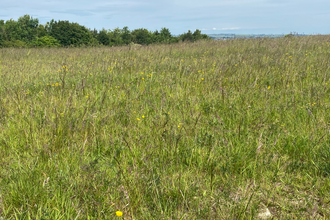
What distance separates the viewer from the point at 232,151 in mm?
2006

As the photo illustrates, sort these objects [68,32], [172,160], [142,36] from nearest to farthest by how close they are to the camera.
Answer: [172,160], [68,32], [142,36]

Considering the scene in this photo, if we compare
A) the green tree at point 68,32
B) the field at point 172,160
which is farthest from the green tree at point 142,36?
the field at point 172,160

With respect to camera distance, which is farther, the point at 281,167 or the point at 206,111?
the point at 206,111

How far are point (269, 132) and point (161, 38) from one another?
51898 millimetres

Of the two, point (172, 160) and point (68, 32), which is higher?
point (68, 32)

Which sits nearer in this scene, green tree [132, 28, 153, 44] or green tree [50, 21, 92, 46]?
green tree [50, 21, 92, 46]

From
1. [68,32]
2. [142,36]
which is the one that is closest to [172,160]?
[68,32]

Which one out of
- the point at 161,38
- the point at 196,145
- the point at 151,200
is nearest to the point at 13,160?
the point at 151,200

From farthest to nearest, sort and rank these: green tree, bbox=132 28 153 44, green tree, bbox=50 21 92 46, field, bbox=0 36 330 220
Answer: green tree, bbox=132 28 153 44
green tree, bbox=50 21 92 46
field, bbox=0 36 330 220

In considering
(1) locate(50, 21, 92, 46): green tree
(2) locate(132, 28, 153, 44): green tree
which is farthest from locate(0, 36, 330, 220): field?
(2) locate(132, 28, 153, 44): green tree

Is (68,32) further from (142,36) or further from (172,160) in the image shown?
(172,160)

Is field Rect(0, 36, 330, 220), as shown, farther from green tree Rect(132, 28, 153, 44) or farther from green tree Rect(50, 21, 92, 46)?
green tree Rect(132, 28, 153, 44)

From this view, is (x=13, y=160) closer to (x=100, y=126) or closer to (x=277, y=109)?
(x=100, y=126)

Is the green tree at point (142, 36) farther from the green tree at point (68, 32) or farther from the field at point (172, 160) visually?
the field at point (172, 160)
